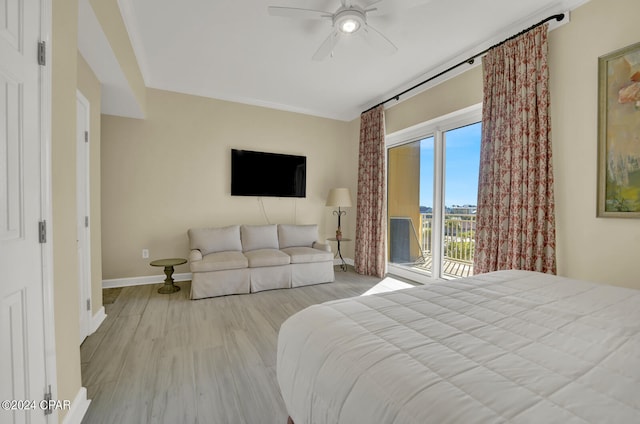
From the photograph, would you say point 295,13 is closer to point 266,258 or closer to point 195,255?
point 266,258

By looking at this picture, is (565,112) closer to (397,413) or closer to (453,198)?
(453,198)

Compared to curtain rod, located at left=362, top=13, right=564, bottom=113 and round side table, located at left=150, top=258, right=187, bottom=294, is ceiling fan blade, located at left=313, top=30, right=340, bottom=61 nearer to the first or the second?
curtain rod, located at left=362, top=13, right=564, bottom=113

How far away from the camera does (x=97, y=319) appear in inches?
104

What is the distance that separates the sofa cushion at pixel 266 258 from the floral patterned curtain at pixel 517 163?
2.37 meters

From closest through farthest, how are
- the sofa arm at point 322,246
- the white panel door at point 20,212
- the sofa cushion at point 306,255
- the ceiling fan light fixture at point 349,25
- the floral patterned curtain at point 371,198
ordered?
the white panel door at point 20,212, the ceiling fan light fixture at point 349,25, the sofa cushion at point 306,255, the sofa arm at point 322,246, the floral patterned curtain at point 371,198

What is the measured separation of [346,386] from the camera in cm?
85

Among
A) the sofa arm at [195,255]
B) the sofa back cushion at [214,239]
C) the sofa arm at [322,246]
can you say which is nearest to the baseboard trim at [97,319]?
the sofa arm at [195,255]

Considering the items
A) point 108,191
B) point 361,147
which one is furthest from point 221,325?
point 361,147

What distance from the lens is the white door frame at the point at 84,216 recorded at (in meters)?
2.36

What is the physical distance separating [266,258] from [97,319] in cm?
183

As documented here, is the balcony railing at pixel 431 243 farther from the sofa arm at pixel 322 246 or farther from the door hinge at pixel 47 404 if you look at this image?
the door hinge at pixel 47 404

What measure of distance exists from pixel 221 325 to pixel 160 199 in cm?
234

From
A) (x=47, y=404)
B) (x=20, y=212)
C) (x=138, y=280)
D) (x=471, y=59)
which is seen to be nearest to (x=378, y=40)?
(x=471, y=59)

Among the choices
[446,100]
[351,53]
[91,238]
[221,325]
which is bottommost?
[221,325]
